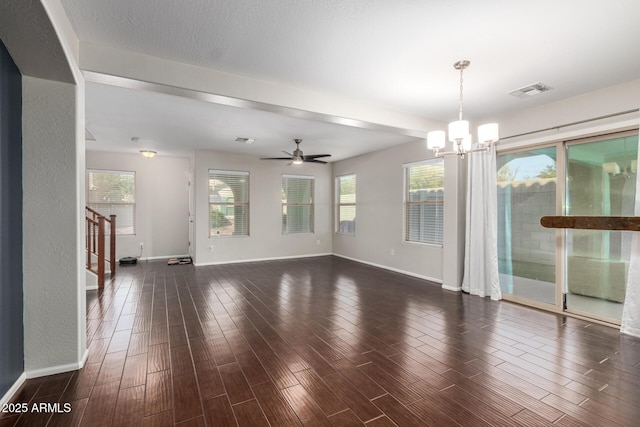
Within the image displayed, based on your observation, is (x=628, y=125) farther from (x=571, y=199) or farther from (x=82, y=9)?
(x=82, y=9)

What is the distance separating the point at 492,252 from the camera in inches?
171

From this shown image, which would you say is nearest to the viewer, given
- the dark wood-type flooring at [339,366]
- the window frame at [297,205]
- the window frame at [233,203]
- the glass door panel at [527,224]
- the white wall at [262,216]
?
the dark wood-type flooring at [339,366]

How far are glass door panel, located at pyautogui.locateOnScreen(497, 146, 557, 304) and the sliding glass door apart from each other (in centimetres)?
1

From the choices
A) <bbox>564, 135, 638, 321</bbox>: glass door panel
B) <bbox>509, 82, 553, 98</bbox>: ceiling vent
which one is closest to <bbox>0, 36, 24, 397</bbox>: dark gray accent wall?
<bbox>509, 82, 553, 98</bbox>: ceiling vent

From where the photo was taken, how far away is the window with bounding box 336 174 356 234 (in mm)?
7742

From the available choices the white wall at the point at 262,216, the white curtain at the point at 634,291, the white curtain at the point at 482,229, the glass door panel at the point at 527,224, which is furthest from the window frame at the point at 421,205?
the white wall at the point at 262,216

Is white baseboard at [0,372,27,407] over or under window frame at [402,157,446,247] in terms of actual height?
under

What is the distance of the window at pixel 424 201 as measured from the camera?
17.8 feet

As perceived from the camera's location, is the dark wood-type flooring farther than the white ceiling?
No

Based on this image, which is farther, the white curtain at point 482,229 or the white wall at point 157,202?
the white wall at point 157,202

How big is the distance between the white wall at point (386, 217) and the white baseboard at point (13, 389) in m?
5.32

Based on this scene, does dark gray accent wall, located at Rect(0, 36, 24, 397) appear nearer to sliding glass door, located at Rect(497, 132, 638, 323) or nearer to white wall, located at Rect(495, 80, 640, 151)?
white wall, located at Rect(495, 80, 640, 151)

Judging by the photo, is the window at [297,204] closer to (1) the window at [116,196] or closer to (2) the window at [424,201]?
(2) the window at [424,201]

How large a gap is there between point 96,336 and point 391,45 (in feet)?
12.9
